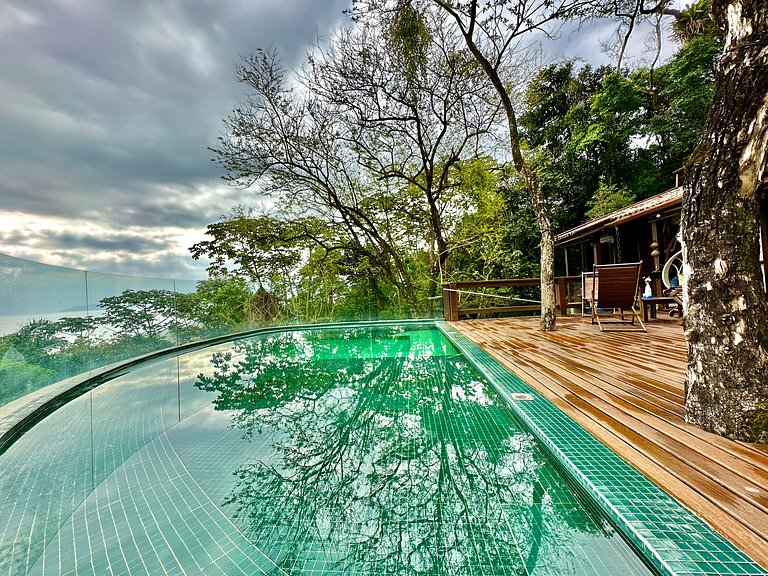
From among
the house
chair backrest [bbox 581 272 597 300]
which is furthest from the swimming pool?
the house

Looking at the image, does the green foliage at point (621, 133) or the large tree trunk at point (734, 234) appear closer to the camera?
the large tree trunk at point (734, 234)

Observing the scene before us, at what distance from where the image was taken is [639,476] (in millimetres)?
1308

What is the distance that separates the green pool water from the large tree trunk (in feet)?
2.75

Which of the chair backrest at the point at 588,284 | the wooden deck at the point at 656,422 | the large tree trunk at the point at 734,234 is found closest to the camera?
the wooden deck at the point at 656,422

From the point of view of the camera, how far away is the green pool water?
127cm

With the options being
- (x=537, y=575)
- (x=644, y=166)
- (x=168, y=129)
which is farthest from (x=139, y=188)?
(x=644, y=166)

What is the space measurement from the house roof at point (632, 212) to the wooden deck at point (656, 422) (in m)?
3.57

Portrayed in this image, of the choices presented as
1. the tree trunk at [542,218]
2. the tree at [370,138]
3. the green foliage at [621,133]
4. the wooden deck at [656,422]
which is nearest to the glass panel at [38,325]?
the wooden deck at [656,422]

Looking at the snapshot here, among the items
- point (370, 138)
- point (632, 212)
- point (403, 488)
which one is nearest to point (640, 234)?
point (632, 212)

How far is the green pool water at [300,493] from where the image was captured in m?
1.27

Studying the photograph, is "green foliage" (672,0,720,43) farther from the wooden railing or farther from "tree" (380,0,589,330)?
the wooden railing

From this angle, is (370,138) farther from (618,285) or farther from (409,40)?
(618,285)

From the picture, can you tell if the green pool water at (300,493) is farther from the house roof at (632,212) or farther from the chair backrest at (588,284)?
the house roof at (632,212)

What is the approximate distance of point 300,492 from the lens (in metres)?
1.76
